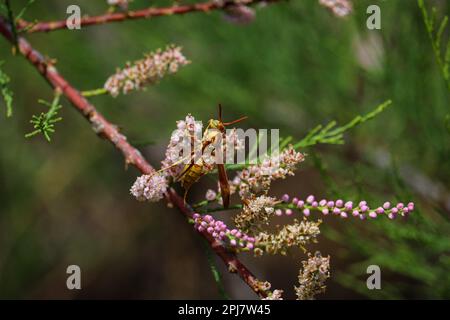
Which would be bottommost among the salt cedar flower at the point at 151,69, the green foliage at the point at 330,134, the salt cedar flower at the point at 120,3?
the green foliage at the point at 330,134

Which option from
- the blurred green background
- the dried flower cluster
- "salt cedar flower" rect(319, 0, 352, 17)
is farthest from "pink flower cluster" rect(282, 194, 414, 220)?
"salt cedar flower" rect(319, 0, 352, 17)

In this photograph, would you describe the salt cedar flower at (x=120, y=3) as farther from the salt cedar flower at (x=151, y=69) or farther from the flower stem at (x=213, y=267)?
the flower stem at (x=213, y=267)

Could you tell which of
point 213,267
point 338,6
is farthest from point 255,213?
point 338,6

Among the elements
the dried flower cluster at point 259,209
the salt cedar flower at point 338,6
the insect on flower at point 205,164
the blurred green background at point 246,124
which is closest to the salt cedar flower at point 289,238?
the dried flower cluster at point 259,209

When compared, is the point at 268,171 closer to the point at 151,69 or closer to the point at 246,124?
the point at 151,69
